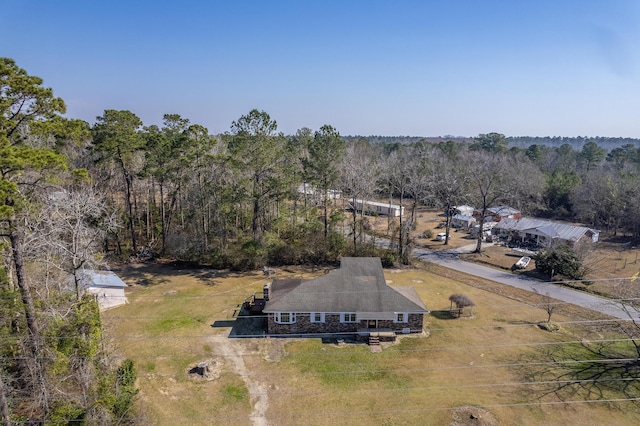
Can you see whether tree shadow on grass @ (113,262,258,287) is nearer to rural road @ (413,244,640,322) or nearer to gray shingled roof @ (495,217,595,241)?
rural road @ (413,244,640,322)

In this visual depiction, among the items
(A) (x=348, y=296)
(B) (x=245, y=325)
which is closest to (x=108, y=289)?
(B) (x=245, y=325)

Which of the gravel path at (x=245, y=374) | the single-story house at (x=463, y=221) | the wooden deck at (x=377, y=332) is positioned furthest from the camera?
the single-story house at (x=463, y=221)

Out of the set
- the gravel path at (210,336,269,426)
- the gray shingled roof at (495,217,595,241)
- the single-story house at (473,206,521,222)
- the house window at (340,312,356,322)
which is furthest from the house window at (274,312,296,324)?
the single-story house at (473,206,521,222)

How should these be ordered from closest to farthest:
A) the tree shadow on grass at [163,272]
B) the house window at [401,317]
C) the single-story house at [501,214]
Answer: the house window at [401,317] < the tree shadow on grass at [163,272] < the single-story house at [501,214]

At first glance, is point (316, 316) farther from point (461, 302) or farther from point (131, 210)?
point (131, 210)

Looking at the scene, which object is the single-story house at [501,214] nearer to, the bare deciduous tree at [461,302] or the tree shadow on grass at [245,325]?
the bare deciduous tree at [461,302]

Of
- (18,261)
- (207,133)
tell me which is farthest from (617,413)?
(207,133)

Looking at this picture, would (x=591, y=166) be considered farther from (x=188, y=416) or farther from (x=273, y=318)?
(x=188, y=416)

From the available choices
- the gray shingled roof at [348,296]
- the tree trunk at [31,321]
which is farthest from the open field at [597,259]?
the tree trunk at [31,321]
